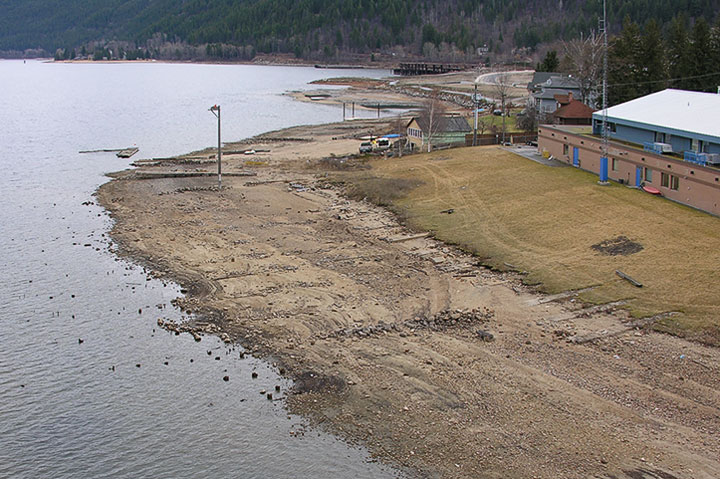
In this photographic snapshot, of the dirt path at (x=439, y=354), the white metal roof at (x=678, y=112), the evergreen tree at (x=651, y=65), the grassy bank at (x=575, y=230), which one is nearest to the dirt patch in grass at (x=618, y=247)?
the grassy bank at (x=575, y=230)

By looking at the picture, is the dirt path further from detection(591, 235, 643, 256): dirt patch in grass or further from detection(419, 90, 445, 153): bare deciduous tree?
detection(419, 90, 445, 153): bare deciduous tree

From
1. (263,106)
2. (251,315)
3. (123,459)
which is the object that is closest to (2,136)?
(263,106)

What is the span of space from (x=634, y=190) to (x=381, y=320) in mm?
23591

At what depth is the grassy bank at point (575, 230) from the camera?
33.0 m

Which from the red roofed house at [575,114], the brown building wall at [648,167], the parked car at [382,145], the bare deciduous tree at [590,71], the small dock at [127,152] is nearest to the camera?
the brown building wall at [648,167]

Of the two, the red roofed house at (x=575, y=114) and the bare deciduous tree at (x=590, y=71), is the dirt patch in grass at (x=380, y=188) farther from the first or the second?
the bare deciduous tree at (x=590, y=71)

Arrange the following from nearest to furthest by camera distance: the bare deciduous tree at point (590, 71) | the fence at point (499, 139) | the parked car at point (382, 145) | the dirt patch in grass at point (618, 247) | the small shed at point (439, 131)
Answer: the dirt patch in grass at point (618, 247), the fence at point (499, 139), the small shed at point (439, 131), the parked car at point (382, 145), the bare deciduous tree at point (590, 71)

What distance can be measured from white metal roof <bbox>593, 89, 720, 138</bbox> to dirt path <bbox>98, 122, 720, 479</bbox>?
17.9 m

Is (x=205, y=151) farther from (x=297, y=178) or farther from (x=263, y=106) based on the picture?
(x=263, y=106)

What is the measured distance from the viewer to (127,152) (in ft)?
276

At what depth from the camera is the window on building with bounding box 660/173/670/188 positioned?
4519 centimetres

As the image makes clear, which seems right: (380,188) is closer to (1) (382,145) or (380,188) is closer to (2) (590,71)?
(1) (382,145)

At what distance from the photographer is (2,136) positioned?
10538 cm

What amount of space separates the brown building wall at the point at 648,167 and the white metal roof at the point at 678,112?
2314 millimetres
